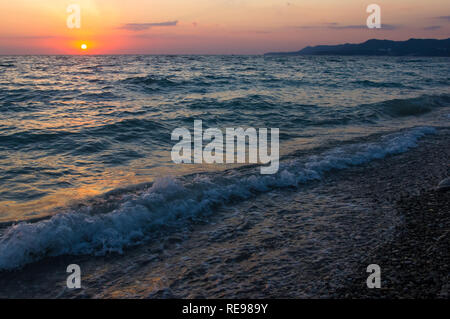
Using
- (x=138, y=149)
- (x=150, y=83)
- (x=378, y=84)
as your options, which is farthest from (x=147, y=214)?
(x=378, y=84)

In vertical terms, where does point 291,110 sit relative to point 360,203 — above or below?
above

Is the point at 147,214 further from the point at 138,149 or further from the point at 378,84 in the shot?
the point at 378,84

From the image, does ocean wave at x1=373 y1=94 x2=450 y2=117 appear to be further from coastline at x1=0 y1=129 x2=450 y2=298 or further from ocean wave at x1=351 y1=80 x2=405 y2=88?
coastline at x1=0 y1=129 x2=450 y2=298

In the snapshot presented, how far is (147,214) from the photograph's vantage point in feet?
17.6

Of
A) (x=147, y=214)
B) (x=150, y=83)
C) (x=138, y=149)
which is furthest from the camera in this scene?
(x=150, y=83)

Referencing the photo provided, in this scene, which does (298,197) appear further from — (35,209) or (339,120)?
(339,120)

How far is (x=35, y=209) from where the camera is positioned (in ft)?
18.4

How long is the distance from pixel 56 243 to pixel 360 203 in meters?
4.63

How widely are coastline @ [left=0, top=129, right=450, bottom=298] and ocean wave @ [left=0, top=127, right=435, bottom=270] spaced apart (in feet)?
0.82

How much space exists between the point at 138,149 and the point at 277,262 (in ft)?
22.1

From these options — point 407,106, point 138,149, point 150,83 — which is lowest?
point 138,149

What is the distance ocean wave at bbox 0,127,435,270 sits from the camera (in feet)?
14.5

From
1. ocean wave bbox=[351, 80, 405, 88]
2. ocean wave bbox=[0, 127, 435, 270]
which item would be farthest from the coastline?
ocean wave bbox=[351, 80, 405, 88]
